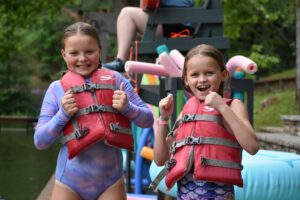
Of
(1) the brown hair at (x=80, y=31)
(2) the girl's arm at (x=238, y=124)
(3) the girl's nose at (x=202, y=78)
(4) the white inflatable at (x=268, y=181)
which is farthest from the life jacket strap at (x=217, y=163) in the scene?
(4) the white inflatable at (x=268, y=181)

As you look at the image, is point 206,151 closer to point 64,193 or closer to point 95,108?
point 95,108

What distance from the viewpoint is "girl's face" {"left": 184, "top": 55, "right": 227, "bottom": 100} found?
3.54m

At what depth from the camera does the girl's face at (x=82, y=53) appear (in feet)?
12.4

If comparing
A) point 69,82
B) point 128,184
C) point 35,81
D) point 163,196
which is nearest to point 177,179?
point 69,82

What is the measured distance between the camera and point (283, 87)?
2827 centimetres

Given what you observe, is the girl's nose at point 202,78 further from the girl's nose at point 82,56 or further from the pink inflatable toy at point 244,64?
the pink inflatable toy at point 244,64

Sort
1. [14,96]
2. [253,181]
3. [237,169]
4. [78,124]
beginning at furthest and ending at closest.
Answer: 1. [14,96]
2. [253,181]
3. [78,124]
4. [237,169]

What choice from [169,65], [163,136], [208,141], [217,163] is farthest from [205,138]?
[169,65]

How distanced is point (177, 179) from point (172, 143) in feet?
0.68

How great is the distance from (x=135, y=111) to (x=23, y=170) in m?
8.10

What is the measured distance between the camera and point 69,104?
367 cm

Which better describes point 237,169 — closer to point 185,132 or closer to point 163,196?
point 185,132

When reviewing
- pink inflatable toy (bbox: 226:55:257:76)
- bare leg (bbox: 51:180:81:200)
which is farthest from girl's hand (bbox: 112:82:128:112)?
pink inflatable toy (bbox: 226:55:257:76)

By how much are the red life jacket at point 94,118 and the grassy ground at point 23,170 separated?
4594 millimetres
